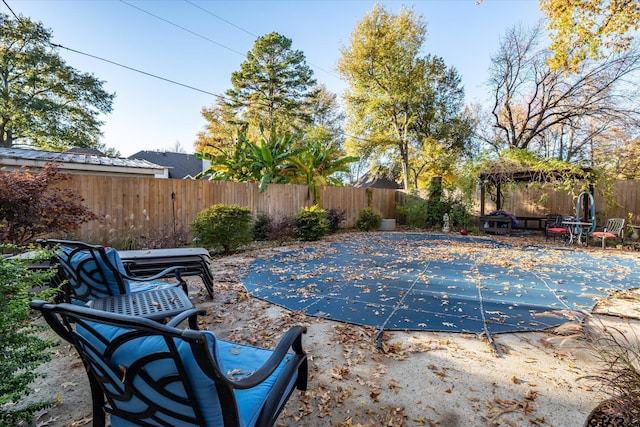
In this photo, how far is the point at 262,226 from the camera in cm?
963

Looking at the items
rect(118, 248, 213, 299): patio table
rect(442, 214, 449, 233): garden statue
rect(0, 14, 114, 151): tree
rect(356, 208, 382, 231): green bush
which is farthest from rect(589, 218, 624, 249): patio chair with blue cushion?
rect(0, 14, 114, 151): tree

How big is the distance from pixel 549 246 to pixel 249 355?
10.3m

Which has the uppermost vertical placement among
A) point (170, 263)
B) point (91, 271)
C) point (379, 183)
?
point (379, 183)

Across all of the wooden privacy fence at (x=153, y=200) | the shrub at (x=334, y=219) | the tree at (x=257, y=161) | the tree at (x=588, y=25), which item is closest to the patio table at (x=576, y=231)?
the tree at (x=588, y=25)

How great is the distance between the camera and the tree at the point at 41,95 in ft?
46.3

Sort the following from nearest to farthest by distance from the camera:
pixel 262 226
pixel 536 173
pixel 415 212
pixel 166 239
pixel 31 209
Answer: pixel 31 209 → pixel 166 239 → pixel 262 226 → pixel 536 173 → pixel 415 212

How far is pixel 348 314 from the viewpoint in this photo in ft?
12.1

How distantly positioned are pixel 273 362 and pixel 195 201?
814cm

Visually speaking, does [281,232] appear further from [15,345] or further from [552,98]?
[552,98]

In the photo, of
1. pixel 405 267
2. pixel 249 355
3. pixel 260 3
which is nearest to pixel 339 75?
pixel 260 3

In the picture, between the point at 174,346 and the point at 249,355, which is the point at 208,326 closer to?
the point at 249,355

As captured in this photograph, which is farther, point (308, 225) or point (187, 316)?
point (308, 225)

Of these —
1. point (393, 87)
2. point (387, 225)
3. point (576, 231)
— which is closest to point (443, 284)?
point (576, 231)

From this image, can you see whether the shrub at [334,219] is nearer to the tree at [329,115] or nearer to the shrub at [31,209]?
the shrub at [31,209]
